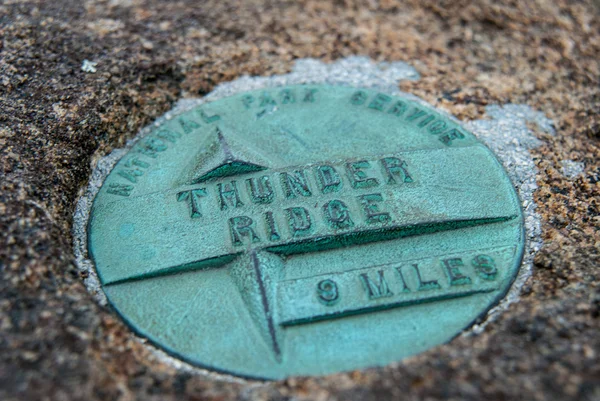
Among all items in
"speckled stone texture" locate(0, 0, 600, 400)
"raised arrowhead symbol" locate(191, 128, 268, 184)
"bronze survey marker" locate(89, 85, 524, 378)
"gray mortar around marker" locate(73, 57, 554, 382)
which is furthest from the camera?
"raised arrowhead symbol" locate(191, 128, 268, 184)

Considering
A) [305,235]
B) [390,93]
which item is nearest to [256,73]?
[390,93]

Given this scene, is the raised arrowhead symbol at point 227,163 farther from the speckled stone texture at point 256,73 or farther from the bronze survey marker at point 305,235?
the speckled stone texture at point 256,73

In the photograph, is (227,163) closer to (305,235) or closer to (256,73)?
(305,235)

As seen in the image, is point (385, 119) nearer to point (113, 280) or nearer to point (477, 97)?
point (477, 97)

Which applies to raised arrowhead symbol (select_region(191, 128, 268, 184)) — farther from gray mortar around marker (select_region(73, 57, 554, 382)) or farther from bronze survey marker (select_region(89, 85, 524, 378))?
gray mortar around marker (select_region(73, 57, 554, 382))

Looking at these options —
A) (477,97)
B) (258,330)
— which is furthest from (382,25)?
(258,330)

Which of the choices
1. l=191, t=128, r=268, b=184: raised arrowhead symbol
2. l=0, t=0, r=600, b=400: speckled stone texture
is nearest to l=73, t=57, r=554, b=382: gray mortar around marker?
l=0, t=0, r=600, b=400: speckled stone texture
